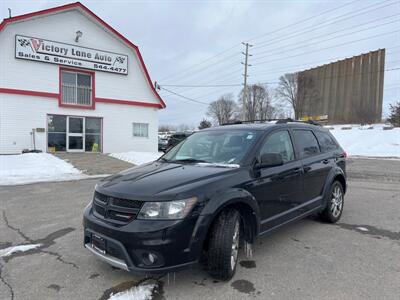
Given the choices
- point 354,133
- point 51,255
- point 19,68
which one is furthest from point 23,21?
point 354,133

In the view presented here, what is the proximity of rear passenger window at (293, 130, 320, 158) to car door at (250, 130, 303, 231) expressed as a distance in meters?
0.24

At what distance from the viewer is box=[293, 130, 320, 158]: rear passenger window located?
510 cm

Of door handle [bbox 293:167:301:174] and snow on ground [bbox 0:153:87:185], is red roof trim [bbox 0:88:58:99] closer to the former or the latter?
snow on ground [bbox 0:153:87:185]

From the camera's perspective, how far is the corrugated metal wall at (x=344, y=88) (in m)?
65.4

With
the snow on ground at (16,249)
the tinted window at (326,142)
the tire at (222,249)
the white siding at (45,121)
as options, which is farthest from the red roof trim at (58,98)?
the tire at (222,249)

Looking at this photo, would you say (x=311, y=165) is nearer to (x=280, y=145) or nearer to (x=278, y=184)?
(x=280, y=145)

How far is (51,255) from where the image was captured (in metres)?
4.34

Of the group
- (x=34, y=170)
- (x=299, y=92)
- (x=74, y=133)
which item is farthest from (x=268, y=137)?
(x=299, y=92)

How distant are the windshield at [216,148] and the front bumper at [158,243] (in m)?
1.16

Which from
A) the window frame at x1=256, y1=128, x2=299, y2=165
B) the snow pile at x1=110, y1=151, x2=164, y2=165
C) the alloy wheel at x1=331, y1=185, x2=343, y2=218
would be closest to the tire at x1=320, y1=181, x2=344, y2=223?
the alloy wheel at x1=331, y1=185, x2=343, y2=218

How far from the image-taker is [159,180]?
3.54m

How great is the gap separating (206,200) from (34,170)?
1098cm

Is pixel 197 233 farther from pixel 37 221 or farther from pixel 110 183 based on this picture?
pixel 37 221

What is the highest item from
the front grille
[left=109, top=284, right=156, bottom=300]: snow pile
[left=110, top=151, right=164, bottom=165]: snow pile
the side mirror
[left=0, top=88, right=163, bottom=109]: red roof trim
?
[left=0, top=88, right=163, bottom=109]: red roof trim
